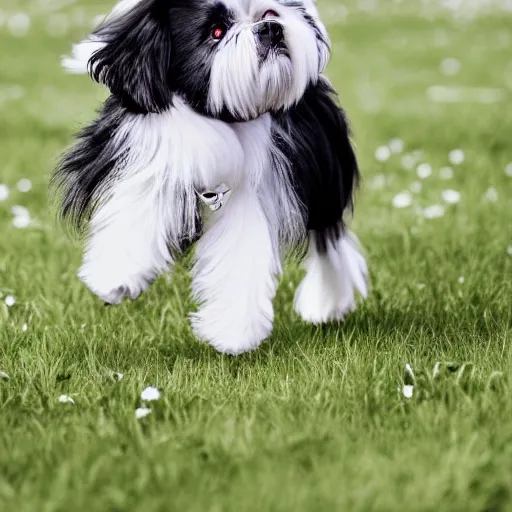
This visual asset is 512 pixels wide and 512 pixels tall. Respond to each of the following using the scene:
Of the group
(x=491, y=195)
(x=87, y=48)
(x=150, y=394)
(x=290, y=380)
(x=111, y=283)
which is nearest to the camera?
(x=150, y=394)

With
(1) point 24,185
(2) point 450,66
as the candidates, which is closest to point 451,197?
(1) point 24,185

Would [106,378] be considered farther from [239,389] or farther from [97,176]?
[97,176]

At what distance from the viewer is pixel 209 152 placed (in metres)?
2.96

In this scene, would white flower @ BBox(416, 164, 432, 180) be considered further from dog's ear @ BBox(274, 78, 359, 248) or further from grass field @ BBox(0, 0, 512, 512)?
dog's ear @ BBox(274, 78, 359, 248)

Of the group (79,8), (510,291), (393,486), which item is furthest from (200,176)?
(79,8)

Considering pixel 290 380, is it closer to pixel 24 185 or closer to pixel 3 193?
pixel 3 193

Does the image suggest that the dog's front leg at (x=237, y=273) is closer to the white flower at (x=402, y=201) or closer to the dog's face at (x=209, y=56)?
the dog's face at (x=209, y=56)

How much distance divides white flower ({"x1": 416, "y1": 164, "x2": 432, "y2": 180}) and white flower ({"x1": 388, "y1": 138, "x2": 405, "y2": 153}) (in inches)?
26.8

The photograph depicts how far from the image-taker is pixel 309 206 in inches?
132

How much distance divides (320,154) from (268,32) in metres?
0.62

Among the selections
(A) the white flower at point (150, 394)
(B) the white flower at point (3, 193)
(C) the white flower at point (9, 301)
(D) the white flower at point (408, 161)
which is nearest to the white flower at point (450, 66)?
(D) the white flower at point (408, 161)

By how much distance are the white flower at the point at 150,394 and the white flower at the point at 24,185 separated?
112 inches

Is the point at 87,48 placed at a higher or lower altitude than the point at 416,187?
higher

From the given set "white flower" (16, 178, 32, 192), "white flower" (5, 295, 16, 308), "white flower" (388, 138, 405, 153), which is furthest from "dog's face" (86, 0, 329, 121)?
"white flower" (388, 138, 405, 153)
